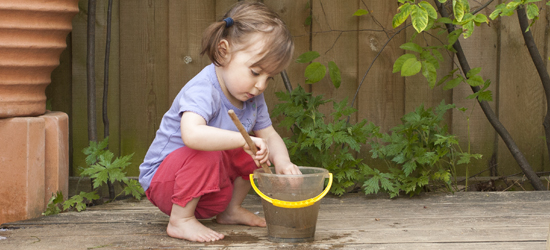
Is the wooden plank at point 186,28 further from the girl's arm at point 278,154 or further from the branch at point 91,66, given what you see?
the girl's arm at point 278,154

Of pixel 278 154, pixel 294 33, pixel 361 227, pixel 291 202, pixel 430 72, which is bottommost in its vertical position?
pixel 361 227

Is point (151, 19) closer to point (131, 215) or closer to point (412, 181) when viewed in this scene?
point (131, 215)

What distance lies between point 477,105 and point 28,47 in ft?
7.17

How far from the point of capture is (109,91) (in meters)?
2.66

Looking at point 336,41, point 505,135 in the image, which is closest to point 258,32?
point 336,41

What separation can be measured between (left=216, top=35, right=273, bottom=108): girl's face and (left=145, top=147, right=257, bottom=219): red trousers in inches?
8.8

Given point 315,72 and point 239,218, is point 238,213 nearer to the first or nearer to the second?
point 239,218

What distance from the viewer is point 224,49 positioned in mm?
1750

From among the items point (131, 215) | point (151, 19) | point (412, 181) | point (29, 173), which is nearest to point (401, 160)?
point (412, 181)

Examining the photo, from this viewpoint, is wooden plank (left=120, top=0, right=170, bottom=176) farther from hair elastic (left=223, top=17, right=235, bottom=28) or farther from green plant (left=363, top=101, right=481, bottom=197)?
green plant (left=363, top=101, right=481, bottom=197)

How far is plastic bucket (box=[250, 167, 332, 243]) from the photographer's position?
5.23 ft

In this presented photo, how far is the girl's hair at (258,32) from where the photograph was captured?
5.54 ft

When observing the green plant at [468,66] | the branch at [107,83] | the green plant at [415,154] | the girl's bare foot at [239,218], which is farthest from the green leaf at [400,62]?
the branch at [107,83]

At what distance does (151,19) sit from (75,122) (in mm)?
651
